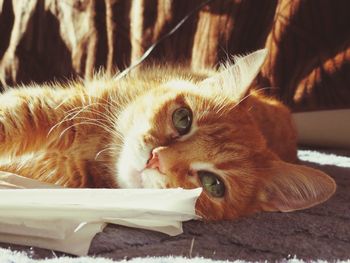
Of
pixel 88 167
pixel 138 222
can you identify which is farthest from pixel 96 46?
pixel 138 222

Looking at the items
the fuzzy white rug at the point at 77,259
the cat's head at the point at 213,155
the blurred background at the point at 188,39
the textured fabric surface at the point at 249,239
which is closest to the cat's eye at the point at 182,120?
the cat's head at the point at 213,155

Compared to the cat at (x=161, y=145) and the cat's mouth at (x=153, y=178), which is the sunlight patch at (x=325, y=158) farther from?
the cat's mouth at (x=153, y=178)

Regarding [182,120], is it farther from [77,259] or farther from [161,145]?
[77,259]

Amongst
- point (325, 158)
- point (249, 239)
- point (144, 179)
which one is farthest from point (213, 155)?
point (325, 158)

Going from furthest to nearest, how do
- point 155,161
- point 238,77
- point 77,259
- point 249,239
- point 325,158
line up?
point 325,158
point 238,77
point 155,161
point 249,239
point 77,259

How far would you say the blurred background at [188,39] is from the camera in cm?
183

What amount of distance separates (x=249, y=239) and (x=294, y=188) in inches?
12.4

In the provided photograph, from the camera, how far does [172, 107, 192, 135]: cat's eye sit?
1283 millimetres

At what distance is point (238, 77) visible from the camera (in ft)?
4.67

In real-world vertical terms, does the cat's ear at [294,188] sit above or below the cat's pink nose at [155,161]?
A: below

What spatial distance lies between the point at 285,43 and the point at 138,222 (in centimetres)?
110

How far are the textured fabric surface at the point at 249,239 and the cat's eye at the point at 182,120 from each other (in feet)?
0.82

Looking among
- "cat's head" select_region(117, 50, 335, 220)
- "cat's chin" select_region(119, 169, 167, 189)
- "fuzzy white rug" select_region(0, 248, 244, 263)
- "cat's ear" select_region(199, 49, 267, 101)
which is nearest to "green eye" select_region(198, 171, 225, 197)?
"cat's head" select_region(117, 50, 335, 220)

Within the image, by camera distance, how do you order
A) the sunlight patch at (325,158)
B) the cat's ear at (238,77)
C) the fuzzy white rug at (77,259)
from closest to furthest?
the fuzzy white rug at (77,259) → the cat's ear at (238,77) → the sunlight patch at (325,158)
